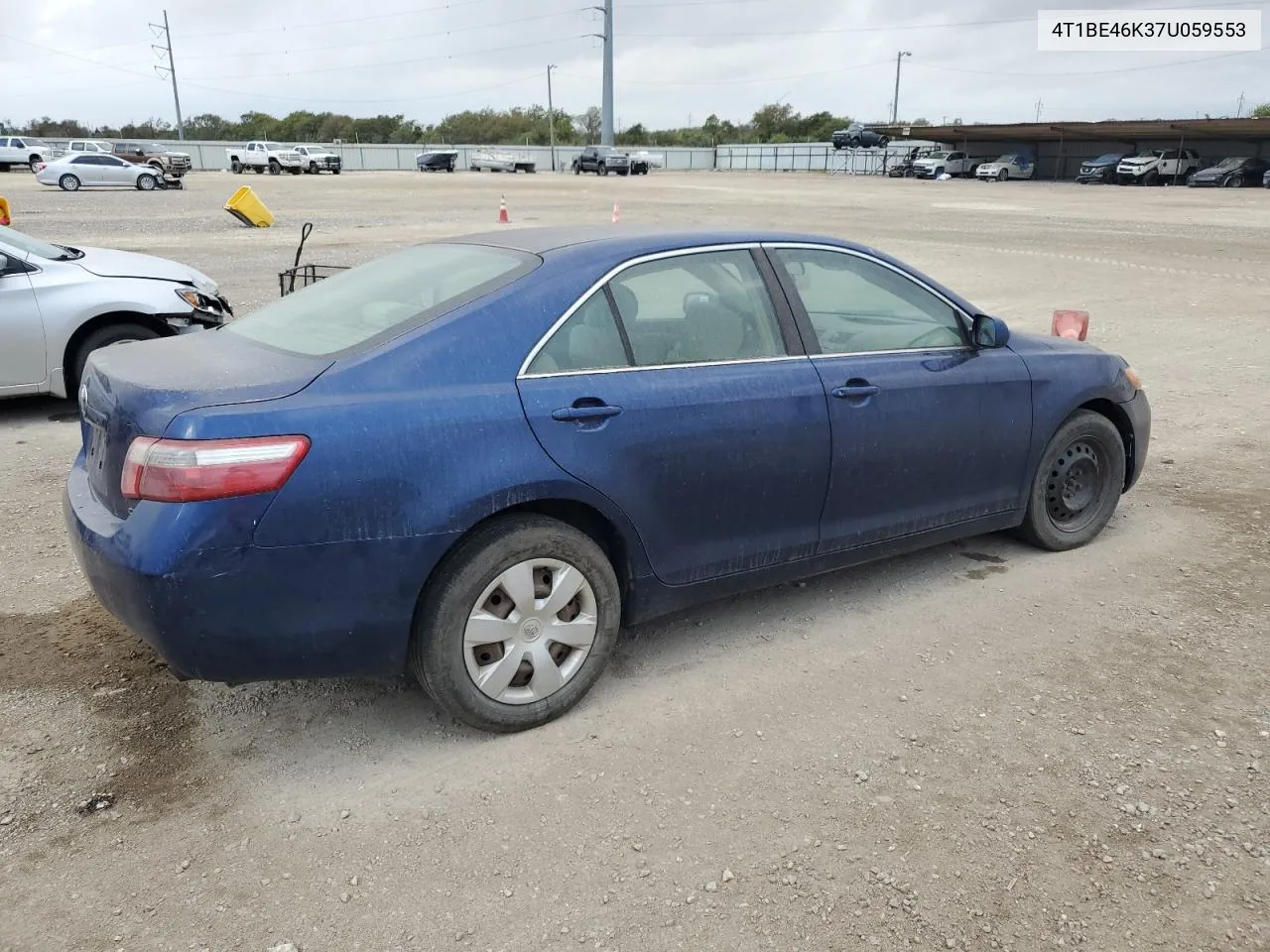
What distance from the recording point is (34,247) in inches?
296

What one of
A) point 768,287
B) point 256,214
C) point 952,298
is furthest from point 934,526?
point 256,214

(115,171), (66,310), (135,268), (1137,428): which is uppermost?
(115,171)

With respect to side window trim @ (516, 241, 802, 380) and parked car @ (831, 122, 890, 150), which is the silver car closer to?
side window trim @ (516, 241, 802, 380)

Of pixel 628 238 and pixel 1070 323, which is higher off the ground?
pixel 628 238

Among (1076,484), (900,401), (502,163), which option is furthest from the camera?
(502,163)

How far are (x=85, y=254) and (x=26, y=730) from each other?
5.77 metres

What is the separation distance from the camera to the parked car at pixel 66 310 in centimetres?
698

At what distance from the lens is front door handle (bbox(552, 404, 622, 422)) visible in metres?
3.20

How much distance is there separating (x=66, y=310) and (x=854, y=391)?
5918 millimetres

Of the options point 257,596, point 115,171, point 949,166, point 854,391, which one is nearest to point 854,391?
point 854,391

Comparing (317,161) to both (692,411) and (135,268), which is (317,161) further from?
(692,411)

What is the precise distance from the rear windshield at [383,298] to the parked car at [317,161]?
60.0 m

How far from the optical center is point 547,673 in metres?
3.31

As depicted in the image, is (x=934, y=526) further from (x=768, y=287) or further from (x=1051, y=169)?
(x=1051, y=169)
